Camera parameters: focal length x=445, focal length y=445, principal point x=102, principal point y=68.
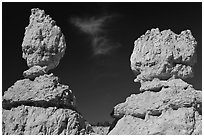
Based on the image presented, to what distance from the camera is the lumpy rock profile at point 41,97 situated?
19.0 meters

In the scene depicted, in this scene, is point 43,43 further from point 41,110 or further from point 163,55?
point 163,55

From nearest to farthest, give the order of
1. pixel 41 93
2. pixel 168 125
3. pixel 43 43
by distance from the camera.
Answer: pixel 168 125 → pixel 41 93 → pixel 43 43

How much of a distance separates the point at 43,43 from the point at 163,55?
5.57 metres

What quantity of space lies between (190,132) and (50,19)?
8.48 m

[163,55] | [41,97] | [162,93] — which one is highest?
[163,55]

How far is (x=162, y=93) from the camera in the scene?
1923 centimetres

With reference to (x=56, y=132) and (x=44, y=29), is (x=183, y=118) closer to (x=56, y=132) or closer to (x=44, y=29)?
(x=56, y=132)

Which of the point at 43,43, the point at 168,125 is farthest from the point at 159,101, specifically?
the point at 43,43

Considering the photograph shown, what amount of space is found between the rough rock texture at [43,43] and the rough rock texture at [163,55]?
3.62m

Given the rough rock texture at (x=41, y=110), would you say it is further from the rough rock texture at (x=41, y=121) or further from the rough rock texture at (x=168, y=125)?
the rough rock texture at (x=168, y=125)

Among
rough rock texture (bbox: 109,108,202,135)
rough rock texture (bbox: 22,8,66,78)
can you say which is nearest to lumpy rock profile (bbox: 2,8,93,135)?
rough rock texture (bbox: 22,8,66,78)

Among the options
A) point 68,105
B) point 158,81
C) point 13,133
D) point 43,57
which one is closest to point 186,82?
point 158,81

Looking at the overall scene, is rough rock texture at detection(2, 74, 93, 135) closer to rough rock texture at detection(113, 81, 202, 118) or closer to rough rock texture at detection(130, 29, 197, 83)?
rough rock texture at detection(113, 81, 202, 118)

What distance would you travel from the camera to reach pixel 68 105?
19.8 metres
